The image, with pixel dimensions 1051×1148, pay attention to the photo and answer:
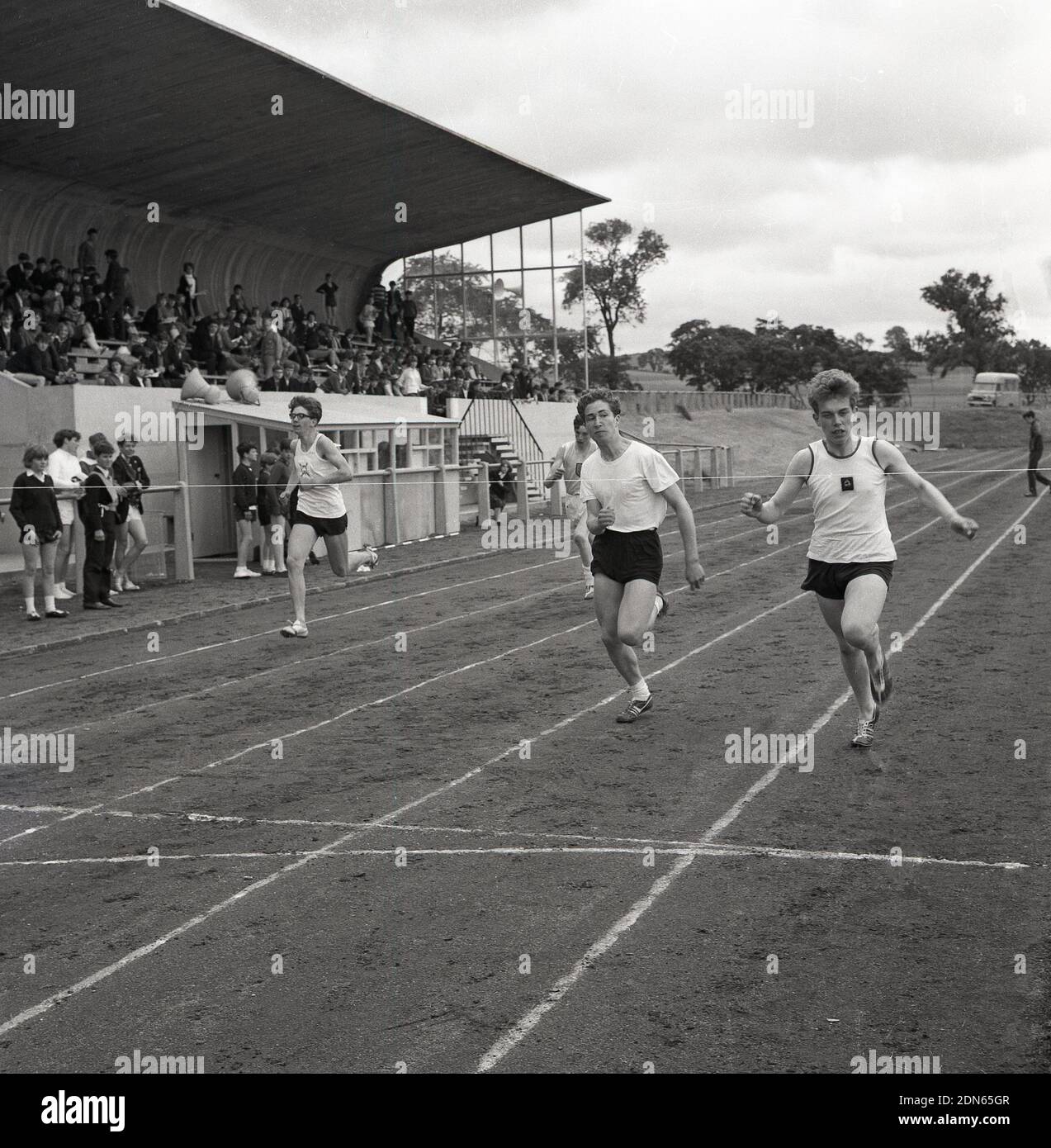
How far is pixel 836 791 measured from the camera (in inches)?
269

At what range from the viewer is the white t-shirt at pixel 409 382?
31.9 m

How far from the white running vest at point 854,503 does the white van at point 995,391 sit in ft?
248

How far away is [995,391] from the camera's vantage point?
81.8 metres

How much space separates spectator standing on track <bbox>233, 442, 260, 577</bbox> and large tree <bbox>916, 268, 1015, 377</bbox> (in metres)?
89.1

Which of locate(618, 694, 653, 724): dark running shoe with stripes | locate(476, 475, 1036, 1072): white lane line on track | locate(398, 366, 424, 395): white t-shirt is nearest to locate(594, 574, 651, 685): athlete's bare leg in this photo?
locate(618, 694, 653, 724): dark running shoe with stripes

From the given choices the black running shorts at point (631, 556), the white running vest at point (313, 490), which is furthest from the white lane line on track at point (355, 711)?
the white running vest at point (313, 490)

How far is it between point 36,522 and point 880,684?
10.1 metres

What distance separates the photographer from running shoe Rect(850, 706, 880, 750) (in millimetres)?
7703

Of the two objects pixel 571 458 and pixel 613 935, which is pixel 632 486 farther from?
pixel 571 458

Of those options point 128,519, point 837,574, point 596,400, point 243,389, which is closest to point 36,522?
point 128,519

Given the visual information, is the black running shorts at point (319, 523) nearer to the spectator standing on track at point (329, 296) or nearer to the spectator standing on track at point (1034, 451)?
the spectator standing on track at point (1034, 451)

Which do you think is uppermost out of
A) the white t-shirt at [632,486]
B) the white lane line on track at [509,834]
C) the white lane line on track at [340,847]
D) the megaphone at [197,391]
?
the megaphone at [197,391]

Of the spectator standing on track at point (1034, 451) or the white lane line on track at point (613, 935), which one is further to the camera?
the spectator standing on track at point (1034, 451)

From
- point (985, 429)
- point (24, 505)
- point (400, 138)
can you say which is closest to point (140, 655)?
point (24, 505)
